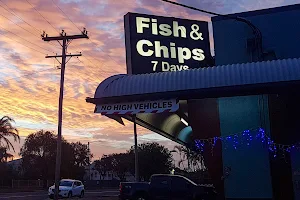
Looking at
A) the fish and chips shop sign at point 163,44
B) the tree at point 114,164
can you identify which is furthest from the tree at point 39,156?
the fish and chips shop sign at point 163,44

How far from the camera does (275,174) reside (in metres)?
14.7

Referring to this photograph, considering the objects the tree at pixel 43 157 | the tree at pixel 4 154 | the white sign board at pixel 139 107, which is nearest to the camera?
the white sign board at pixel 139 107

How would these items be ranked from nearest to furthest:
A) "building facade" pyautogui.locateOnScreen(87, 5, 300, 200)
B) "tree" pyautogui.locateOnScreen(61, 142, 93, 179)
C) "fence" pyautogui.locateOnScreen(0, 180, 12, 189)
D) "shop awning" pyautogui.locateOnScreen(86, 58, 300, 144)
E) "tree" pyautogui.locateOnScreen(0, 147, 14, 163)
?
"shop awning" pyautogui.locateOnScreen(86, 58, 300, 144) → "building facade" pyautogui.locateOnScreen(87, 5, 300, 200) → "tree" pyautogui.locateOnScreen(0, 147, 14, 163) → "fence" pyautogui.locateOnScreen(0, 180, 12, 189) → "tree" pyautogui.locateOnScreen(61, 142, 93, 179)

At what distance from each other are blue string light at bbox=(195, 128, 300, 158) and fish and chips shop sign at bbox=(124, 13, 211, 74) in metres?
6.85

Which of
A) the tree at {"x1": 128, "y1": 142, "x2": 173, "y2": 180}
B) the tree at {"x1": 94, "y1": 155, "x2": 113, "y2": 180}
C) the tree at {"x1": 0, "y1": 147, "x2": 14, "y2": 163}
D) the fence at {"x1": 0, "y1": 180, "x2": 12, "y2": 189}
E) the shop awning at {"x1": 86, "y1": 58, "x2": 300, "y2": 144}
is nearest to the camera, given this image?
the shop awning at {"x1": 86, "y1": 58, "x2": 300, "y2": 144}

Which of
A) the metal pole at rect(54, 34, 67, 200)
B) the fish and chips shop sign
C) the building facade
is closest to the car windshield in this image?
the metal pole at rect(54, 34, 67, 200)

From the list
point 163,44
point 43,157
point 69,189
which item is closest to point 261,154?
point 163,44

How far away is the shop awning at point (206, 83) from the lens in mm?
13148

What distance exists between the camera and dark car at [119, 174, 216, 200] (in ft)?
58.5

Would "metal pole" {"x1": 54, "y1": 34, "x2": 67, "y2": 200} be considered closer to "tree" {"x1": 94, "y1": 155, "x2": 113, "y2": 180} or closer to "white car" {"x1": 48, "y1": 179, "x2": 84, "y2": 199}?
"white car" {"x1": 48, "y1": 179, "x2": 84, "y2": 199}

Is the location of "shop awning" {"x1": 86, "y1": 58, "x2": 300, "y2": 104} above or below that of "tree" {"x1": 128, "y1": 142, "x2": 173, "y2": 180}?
above

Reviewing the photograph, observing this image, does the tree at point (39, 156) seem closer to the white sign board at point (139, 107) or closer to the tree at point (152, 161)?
the tree at point (152, 161)

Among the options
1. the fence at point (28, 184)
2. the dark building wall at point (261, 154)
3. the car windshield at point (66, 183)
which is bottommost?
the fence at point (28, 184)

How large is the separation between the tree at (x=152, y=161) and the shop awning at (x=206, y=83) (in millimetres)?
44942
